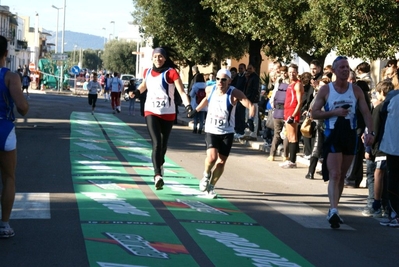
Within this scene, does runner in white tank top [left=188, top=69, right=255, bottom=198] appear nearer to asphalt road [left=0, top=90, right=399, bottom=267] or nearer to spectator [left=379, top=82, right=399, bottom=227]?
asphalt road [left=0, top=90, right=399, bottom=267]

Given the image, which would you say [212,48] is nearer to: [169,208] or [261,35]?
[261,35]

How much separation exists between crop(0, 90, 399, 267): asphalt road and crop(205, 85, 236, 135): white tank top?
101cm

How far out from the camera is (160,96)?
12.3 m

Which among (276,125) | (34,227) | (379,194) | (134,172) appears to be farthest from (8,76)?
(276,125)

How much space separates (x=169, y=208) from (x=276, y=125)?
724cm

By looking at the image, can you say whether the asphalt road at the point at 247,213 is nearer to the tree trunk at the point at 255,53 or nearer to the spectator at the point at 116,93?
the tree trunk at the point at 255,53

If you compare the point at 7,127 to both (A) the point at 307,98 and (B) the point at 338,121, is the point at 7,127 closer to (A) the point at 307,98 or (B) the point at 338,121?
(B) the point at 338,121

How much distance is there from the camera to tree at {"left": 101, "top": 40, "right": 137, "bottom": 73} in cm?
11662

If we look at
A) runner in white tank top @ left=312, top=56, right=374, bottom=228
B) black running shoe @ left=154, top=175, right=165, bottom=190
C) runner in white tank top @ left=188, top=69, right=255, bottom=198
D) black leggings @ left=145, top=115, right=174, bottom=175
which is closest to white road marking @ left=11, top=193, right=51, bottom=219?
black running shoe @ left=154, top=175, right=165, bottom=190

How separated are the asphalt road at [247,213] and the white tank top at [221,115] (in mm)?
1013

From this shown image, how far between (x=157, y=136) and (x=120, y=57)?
106m

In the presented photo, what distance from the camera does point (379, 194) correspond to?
→ 36.0ft

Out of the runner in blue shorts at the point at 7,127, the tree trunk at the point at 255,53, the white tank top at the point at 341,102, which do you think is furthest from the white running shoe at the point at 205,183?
the tree trunk at the point at 255,53

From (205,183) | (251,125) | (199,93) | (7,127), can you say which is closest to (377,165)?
(205,183)
